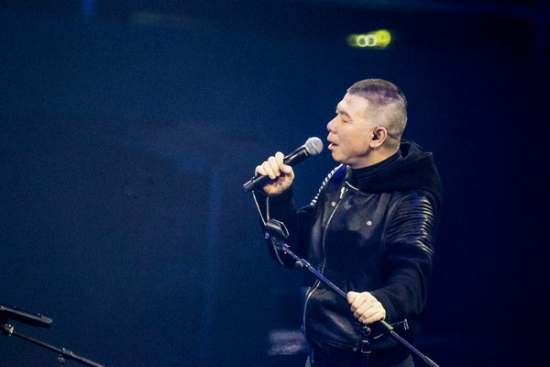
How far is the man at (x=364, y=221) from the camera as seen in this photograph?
1.82 meters

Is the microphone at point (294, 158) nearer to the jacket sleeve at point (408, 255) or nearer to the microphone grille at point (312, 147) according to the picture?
the microphone grille at point (312, 147)

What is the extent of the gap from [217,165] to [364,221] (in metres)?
1.31

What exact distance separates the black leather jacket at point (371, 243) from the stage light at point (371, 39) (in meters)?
1.35

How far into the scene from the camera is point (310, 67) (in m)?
3.13

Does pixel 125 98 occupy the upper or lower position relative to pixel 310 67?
lower

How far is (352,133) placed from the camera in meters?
1.98

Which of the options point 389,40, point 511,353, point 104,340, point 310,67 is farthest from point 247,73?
point 511,353

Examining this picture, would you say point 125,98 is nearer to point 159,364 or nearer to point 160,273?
point 160,273

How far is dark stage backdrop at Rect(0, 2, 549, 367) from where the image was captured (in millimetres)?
2850

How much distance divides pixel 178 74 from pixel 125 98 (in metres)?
0.32

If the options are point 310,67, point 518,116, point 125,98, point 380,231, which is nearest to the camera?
point 380,231

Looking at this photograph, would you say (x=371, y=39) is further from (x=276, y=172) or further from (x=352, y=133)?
(x=276, y=172)

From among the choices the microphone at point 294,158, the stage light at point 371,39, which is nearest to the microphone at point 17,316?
the microphone at point 294,158

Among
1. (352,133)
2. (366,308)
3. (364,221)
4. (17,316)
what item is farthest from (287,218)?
(17,316)
